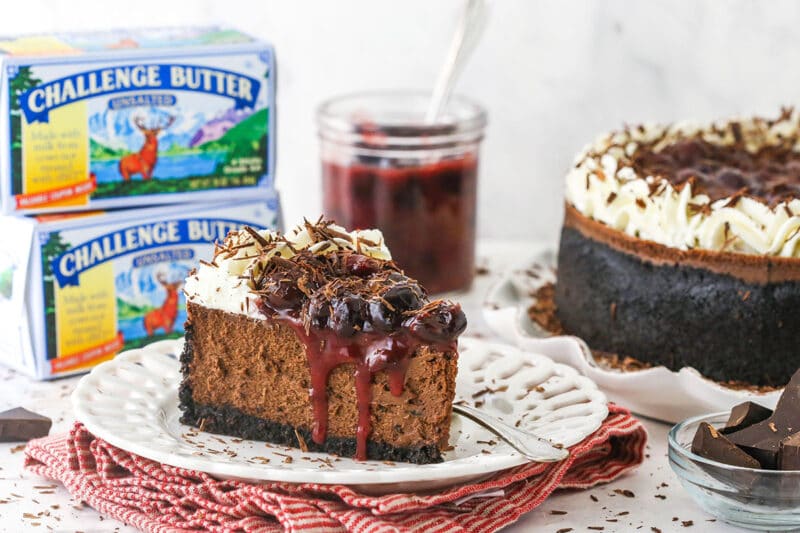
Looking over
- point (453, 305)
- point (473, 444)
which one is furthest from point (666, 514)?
point (453, 305)

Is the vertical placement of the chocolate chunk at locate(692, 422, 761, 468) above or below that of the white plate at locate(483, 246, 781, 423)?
above

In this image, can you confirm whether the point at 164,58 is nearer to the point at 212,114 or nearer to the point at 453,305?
the point at 212,114

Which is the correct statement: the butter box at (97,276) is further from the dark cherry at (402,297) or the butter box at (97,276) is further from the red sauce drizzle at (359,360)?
the dark cherry at (402,297)

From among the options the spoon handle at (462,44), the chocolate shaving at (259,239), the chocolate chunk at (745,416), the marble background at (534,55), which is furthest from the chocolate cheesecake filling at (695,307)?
the marble background at (534,55)

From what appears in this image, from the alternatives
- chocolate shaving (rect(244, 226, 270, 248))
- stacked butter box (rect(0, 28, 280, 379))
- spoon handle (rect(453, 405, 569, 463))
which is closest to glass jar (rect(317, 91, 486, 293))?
stacked butter box (rect(0, 28, 280, 379))

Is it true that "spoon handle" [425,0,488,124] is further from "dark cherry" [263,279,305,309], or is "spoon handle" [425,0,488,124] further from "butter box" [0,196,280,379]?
"dark cherry" [263,279,305,309]

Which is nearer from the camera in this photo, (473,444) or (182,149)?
(473,444)
